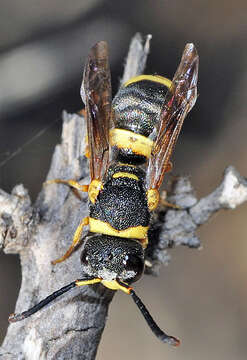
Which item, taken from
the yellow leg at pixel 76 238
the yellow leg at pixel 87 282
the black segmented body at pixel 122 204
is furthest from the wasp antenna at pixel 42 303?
the black segmented body at pixel 122 204

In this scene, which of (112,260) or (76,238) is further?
(76,238)

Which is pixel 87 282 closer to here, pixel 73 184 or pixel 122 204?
pixel 122 204

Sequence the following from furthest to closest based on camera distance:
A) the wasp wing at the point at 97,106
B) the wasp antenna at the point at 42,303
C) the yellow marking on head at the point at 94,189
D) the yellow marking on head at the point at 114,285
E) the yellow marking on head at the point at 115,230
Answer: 1. the wasp wing at the point at 97,106
2. the yellow marking on head at the point at 94,189
3. the yellow marking on head at the point at 115,230
4. the yellow marking on head at the point at 114,285
5. the wasp antenna at the point at 42,303

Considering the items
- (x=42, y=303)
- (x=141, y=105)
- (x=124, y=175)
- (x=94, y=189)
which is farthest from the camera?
(x=141, y=105)

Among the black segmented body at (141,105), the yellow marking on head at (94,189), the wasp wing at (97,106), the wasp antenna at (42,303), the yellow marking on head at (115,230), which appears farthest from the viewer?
the black segmented body at (141,105)

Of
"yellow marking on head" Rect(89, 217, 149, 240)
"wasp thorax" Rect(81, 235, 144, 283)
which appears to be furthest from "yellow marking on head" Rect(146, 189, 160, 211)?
"wasp thorax" Rect(81, 235, 144, 283)

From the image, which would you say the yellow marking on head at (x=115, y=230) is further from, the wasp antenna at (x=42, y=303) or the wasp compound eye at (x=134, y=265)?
the wasp antenna at (x=42, y=303)

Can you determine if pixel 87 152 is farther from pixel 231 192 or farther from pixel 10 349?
pixel 10 349

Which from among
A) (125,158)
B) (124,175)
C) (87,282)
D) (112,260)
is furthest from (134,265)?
(125,158)
